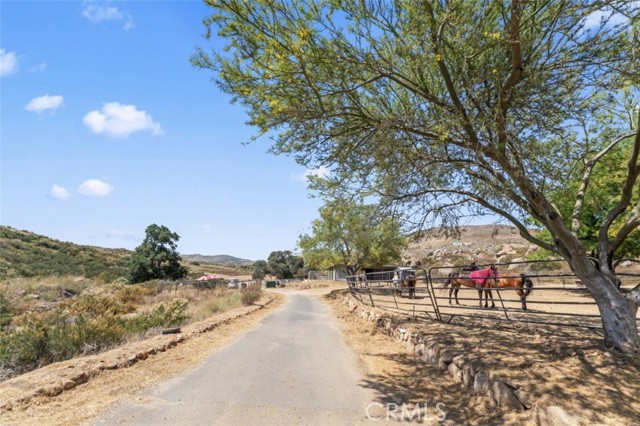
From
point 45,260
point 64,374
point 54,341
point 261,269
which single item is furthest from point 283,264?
point 64,374

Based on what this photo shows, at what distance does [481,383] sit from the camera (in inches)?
229

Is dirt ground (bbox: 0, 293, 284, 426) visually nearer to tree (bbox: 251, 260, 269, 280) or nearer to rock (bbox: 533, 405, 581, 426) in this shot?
rock (bbox: 533, 405, 581, 426)

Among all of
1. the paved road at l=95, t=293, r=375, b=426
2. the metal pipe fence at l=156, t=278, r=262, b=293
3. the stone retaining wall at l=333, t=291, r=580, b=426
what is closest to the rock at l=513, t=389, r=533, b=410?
the stone retaining wall at l=333, t=291, r=580, b=426

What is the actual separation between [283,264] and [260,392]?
9486 cm

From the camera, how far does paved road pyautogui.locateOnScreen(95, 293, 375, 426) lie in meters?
4.88

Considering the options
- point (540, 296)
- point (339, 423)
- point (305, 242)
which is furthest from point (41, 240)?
point (339, 423)

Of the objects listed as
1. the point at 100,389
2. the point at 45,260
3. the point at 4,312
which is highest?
the point at 45,260

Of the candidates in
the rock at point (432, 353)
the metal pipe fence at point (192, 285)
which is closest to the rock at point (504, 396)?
the rock at point (432, 353)

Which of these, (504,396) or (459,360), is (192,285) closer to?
(459,360)

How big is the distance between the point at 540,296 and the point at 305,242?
1919 centimetres

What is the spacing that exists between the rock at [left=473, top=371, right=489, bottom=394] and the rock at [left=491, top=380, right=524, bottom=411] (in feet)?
0.68

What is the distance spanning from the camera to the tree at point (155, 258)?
46094 millimetres

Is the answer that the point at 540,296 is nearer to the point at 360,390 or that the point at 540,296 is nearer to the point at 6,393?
the point at 360,390

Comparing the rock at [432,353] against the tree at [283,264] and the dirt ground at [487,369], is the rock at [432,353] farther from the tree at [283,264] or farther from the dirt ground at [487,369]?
the tree at [283,264]
